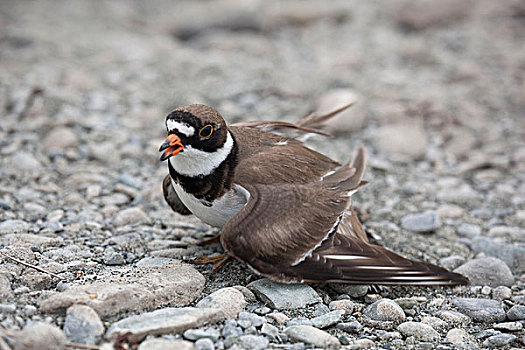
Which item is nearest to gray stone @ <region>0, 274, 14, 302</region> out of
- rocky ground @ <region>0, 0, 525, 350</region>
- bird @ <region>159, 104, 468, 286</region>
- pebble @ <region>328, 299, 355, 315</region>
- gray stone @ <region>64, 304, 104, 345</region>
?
rocky ground @ <region>0, 0, 525, 350</region>

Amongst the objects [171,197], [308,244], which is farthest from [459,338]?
[171,197]

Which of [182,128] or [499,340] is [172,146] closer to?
[182,128]

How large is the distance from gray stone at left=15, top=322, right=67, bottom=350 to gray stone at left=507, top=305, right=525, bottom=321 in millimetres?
2929

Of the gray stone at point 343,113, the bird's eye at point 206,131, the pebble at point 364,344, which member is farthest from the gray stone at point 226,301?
the gray stone at point 343,113

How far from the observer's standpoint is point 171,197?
194 inches

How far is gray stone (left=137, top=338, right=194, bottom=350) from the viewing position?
3336 millimetres

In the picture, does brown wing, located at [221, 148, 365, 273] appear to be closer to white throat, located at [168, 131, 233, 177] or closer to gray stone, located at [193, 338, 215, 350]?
white throat, located at [168, 131, 233, 177]

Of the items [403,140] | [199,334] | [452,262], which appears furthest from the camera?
[403,140]

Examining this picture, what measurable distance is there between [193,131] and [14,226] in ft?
5.83

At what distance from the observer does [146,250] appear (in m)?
4.73

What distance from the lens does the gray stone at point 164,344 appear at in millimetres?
3336

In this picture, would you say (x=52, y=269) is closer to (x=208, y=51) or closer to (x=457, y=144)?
(x=457, y=144)

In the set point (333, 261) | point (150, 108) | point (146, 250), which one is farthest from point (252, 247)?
Result: point (150, 108)

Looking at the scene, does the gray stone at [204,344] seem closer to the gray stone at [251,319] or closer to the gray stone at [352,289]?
the gray stone at [251,319]
